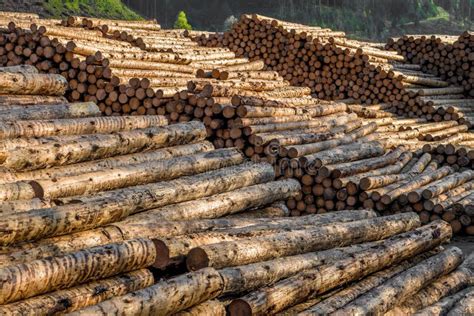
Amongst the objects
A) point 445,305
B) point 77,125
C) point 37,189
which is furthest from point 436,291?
point 77,125

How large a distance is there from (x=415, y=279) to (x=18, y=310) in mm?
4686

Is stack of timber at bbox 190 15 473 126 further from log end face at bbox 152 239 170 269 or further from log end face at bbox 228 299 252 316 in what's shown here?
log end face at bbox 228 299 252 316

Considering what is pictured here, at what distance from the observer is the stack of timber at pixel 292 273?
597cm

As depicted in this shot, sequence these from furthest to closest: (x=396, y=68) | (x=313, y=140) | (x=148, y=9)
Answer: (x=148, y=9), (x=396, y=68), (x=313, y=140)

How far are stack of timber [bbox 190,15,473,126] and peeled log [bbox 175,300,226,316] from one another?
13849 mm

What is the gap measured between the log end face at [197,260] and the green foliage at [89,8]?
25573mm

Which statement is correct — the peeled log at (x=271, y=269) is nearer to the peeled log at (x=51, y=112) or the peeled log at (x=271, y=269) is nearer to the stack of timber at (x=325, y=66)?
the peeled log at (x=51, y=112)

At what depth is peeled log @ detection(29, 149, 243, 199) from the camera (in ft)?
27.5

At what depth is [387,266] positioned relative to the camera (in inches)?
331

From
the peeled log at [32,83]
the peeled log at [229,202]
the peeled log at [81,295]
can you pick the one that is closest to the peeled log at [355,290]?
the peeled log at [81,295]

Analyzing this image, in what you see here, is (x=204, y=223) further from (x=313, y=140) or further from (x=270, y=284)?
(x=313, y=140)

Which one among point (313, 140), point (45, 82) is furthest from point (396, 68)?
point (45, 82)

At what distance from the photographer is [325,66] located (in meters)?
19.8

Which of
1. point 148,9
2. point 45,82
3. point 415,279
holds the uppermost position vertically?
point 148,9
